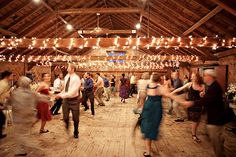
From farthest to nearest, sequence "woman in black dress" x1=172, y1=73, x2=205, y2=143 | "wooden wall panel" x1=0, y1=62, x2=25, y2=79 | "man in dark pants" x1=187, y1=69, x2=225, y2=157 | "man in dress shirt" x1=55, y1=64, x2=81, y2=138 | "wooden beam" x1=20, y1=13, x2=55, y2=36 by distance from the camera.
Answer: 1. "wooden wall panel" x1=0, y1=62, x2=25, y2=79
2. "wooden beam" x1=20, y1=13, x2=55, y2=36
3. "woman in black dress" x1=172, y1=73, x2=205, y2=143
4. "man in dress shirt" x1=55, y1=64, x2=81, y2=138
5. "man in dark pants" x1=187, y1=69, x2=225, y2=157

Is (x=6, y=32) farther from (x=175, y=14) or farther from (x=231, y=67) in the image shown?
(x=231, y=67)

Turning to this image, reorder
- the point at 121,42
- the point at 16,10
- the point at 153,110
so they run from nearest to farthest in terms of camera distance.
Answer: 1. the point at 153,110
2. the point at 121,42
3. the point at 16,10

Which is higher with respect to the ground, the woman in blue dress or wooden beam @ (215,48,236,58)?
wooden beam @ (215,48,236,58)

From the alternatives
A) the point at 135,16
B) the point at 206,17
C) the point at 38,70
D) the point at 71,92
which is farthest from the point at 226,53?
the point at 38,70

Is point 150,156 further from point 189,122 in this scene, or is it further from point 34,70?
point 34,70

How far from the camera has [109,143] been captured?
4.78 m

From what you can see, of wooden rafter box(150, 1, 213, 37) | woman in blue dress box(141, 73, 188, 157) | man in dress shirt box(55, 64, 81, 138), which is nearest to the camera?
woman in blue dress box(141, 73, 188, 157)

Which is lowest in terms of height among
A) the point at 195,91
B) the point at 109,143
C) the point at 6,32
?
the point at 109,143

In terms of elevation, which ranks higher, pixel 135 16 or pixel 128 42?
pixel 135 16

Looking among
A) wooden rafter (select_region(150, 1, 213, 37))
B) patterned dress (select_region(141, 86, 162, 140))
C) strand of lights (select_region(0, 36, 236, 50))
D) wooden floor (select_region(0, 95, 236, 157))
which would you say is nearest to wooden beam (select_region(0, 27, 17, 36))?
strand of lights (select_region(0, 36, 236, 50))

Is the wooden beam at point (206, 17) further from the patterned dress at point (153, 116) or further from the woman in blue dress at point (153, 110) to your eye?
the patterned dress at point (153, 116)

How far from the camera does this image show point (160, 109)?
3.84 m

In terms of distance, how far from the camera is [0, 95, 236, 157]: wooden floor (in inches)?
164

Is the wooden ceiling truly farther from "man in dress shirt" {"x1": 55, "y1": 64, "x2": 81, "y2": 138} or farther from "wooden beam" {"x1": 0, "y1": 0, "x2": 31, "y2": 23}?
"man in dress shirt" {"x1": 55, "y1": 64, "x2": 81, "y2": 138}
